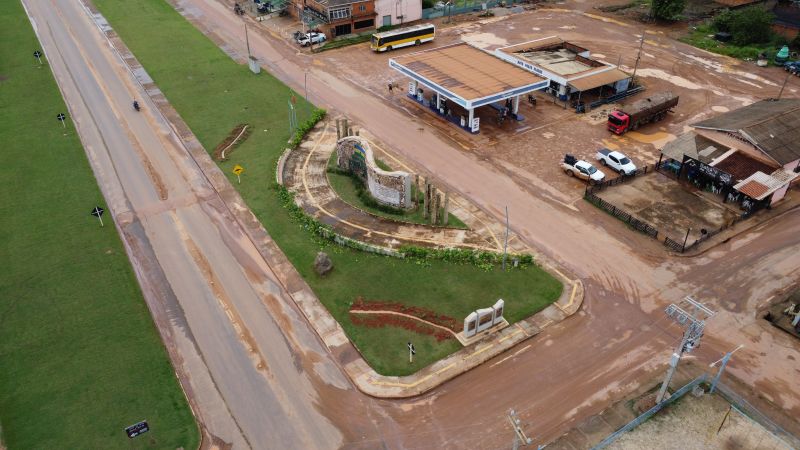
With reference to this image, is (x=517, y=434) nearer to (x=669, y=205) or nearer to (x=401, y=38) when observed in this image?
(x=669, y=205)

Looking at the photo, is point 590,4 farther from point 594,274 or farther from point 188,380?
point 188,380

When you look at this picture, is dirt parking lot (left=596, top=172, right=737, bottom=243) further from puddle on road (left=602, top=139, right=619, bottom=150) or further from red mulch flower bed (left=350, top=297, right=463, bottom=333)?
red mulch flower bed (left=350, top=297, right=463, bottom=333)

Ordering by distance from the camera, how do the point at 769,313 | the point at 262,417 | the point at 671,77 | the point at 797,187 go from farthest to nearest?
the point at 671,77 < the point at 797,187 < the point at 769,313 < the point at 262,417

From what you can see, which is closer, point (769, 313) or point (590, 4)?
point (769, 313)

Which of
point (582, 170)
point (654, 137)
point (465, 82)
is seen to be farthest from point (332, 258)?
point (654, 137)

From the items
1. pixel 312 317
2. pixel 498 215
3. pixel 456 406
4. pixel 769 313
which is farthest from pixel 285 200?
pixel 769 313

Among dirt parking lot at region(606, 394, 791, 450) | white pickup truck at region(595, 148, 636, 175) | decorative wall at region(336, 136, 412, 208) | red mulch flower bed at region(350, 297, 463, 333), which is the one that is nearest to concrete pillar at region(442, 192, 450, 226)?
decorative wall at region(336, 136, 412, 208)

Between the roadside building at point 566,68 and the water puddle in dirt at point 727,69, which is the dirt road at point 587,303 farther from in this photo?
the water puddle in dirt at point 727,69
